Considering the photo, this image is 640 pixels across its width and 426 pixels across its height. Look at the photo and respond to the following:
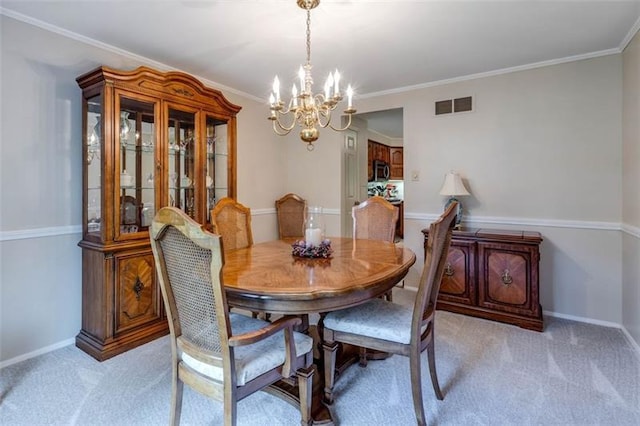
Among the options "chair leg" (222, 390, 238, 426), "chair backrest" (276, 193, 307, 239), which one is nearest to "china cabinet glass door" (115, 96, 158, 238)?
"chair leg" (222, 390, 238, 426)

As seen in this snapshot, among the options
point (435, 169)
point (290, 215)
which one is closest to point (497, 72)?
point (435, 169)

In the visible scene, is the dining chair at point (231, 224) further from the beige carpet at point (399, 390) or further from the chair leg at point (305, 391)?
the chair leg at point (305, 391)

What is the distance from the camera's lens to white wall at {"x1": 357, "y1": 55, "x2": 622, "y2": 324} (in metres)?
2.89

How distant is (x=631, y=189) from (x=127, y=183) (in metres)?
3.89

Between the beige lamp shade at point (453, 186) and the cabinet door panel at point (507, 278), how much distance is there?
0.56 m

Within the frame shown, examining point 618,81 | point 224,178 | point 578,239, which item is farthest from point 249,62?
point 578,239

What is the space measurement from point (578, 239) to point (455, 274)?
1112mm

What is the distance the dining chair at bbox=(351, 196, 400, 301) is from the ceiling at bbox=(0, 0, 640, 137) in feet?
4.32

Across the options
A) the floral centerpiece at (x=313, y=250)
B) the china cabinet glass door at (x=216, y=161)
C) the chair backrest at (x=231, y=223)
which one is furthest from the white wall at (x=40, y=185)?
the floral centerpiece at (x=313, y=250)

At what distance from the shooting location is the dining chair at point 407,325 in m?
1.59

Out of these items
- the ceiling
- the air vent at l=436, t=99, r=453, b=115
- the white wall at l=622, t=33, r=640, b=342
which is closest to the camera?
the ceiling

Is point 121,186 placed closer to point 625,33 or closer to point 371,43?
point 371,43

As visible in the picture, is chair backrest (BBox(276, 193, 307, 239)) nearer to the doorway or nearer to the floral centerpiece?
the doorway

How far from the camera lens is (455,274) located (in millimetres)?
3199
